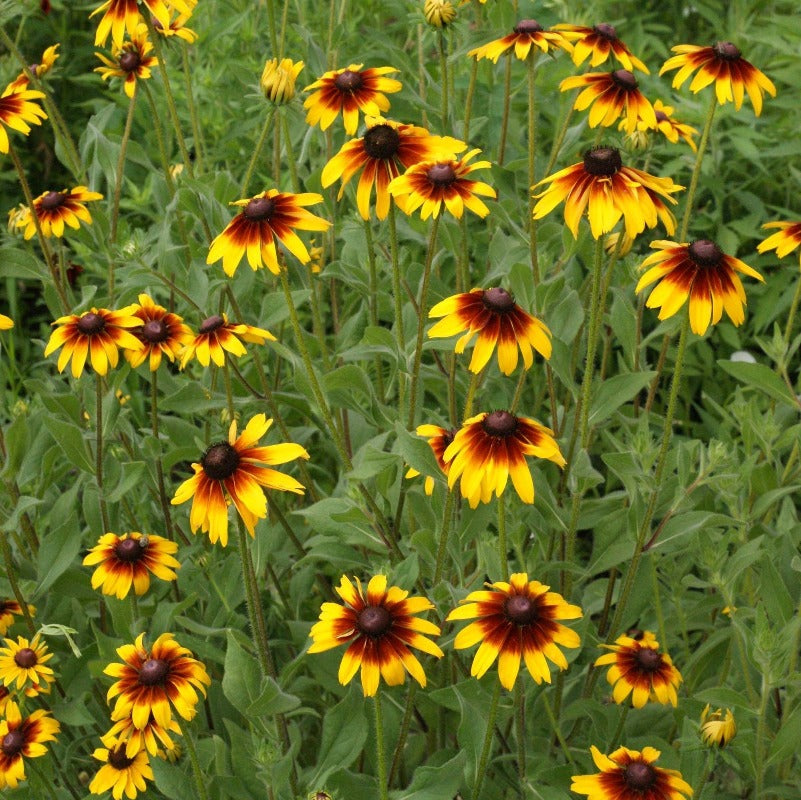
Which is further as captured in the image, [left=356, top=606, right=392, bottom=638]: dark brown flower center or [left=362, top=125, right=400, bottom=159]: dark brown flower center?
[left=362, top=125, right=400, bottom=159]: dark brown flower center

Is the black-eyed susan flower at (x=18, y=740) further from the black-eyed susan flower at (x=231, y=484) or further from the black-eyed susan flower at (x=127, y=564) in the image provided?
the black-eyed susan flower at (x=231, y=484)

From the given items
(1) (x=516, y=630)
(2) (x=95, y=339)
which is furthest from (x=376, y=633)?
(2) (x=95, y=339)

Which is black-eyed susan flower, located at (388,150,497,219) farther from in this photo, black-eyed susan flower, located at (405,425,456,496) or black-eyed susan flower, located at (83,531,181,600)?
black-eyed susan flower, located at (83,531,181,600)

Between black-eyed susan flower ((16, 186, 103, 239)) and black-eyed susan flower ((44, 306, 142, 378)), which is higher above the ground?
black-eyed susan flower ((16, 186, 103, 239))

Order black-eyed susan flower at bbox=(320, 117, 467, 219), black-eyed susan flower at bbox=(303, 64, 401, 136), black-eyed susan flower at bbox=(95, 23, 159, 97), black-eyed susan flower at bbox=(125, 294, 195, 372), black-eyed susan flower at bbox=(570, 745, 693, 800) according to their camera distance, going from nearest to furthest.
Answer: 1. black-eyed susan flower at bbox=(570, 745, 693, 800)
2. black-eyed susan flower at bbox=(320, 117, 467, 219)
3. black-eyed susan flower at bbox=(303, 64, 401, 136)
4. black-eyed susan flower at bbox=(125, 294, 195, 372)
5. black-eyed susan flower at bbox=(95, 23, 159, 97)

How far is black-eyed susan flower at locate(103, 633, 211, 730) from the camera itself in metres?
1.37

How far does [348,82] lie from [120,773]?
A: 1.12m

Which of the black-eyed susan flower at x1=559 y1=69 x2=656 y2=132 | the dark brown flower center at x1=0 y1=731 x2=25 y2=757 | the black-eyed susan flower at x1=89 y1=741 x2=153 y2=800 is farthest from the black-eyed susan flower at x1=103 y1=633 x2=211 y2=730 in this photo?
the black-eyed susan flower at x1=559 y1=69 x2=656 y2=132

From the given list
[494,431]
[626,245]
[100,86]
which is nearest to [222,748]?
[494,431]

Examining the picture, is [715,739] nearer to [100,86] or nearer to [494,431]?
[494,431]

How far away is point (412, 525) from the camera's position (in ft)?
5.79

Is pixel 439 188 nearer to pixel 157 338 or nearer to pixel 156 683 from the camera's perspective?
pixel 157 338

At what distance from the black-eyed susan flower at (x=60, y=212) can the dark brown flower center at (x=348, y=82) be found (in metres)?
0.55

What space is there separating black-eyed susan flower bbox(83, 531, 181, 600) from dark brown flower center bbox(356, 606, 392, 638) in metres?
0.49
